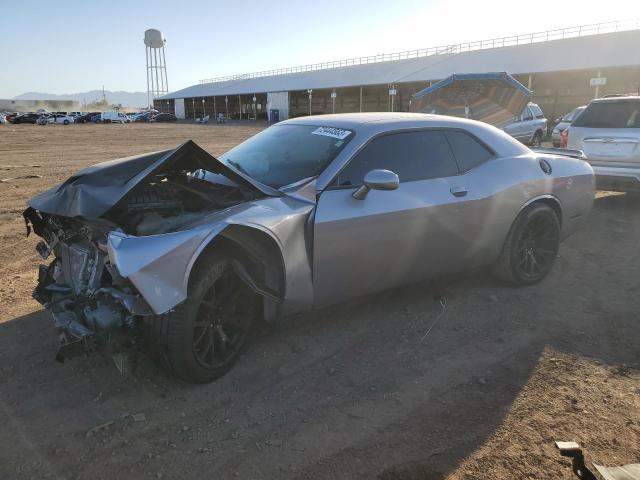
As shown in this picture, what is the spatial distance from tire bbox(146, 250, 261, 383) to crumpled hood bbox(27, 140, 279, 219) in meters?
0.64

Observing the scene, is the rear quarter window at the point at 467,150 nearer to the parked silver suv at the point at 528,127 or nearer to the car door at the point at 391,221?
the car door at the point at 391,221

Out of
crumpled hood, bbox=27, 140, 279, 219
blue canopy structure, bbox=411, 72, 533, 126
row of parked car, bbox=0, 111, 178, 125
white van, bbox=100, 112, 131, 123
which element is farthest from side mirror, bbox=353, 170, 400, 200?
white van, bbox=100, 112, 131, 123

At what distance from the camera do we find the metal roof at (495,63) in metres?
33.8

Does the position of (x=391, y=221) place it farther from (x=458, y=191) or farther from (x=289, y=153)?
(x=289, y=153)

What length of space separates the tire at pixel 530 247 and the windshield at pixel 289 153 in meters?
1.94

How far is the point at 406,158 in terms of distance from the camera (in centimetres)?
404

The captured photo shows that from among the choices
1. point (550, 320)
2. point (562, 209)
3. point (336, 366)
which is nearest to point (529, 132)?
point (562, 209)

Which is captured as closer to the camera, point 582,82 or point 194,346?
point 194,346

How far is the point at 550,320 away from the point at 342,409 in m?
2.22

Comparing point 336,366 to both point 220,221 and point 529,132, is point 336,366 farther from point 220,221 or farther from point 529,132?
point 529,132

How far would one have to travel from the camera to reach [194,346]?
10.1 feet

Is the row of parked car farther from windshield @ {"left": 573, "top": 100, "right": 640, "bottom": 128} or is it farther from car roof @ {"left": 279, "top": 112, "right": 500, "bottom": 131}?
car roof @ {"left": 279, "top": 112, "right": 500, "bottom": 131}

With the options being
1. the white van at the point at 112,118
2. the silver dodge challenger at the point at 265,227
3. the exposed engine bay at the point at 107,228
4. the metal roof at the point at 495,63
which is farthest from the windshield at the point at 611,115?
the white van at the point at 112,118

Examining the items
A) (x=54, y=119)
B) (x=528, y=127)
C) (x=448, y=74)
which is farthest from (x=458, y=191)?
(x=54, y=119)
